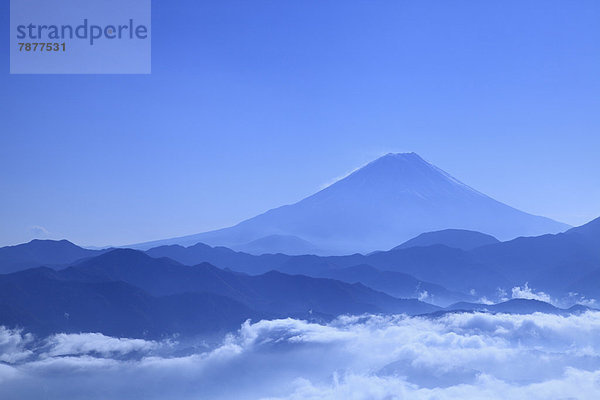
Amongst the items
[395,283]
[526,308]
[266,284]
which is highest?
[266,284]

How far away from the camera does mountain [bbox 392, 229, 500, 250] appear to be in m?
92.2

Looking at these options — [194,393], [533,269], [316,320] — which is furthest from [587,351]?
[194,393]

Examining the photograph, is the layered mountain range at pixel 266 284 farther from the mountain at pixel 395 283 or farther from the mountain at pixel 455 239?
the mountain at pixel 455 239

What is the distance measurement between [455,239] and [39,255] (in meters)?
67.2

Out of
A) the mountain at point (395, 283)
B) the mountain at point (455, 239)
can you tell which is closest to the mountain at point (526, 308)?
the mountain at point (395, 283)

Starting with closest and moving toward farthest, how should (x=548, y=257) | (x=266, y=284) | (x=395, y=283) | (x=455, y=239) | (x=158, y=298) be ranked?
(x=158, y=298), (x=266, y=284), (x=395, y=283), (x=548, y=257), (x=455, y=239)

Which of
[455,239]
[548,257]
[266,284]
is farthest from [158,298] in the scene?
[455,239]

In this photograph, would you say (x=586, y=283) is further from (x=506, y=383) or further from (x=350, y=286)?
(x=350, y=286)

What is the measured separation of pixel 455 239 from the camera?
312 feet

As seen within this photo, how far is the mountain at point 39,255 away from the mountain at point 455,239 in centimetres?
5292

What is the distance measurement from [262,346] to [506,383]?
938 inches

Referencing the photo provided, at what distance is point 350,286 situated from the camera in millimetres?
59406

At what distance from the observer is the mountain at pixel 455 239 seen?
303 ft

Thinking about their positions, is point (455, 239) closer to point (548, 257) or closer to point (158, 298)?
point (548, 257)
